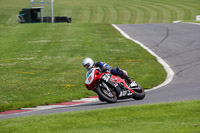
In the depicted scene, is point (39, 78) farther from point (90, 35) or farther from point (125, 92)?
point (90, 35)

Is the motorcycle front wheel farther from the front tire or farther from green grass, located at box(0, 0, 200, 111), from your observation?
green grass, located at box(0, 0, 200, 111)

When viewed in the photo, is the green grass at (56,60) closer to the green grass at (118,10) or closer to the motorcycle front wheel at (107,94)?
the motorcycle front wheel at (107,94)

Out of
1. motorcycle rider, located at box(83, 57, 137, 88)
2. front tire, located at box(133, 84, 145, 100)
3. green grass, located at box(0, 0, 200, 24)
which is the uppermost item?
motorcycle rider, located at box(83, 57, 137, 88)

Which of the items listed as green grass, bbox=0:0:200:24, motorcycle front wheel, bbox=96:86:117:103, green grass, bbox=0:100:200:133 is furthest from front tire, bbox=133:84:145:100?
green grass, bbox=0:0:200:24

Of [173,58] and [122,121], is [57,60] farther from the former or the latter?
[122,121]

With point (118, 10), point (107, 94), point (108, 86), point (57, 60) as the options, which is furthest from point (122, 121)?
point (118, 10)

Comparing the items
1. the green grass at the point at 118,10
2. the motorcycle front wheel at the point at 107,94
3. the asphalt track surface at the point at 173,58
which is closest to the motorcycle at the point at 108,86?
the motorcycle front wheel at the point at 107,94

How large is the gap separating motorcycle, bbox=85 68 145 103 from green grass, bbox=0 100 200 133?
6.14ft

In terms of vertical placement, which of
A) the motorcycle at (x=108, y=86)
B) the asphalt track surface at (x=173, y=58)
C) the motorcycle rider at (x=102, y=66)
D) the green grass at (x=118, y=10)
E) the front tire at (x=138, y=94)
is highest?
the motorcycle rider at (x=102, y=66)

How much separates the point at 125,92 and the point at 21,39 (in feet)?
78.3

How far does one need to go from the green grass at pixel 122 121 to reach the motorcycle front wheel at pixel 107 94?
70.0 inches

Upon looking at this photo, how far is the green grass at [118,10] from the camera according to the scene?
63.3m

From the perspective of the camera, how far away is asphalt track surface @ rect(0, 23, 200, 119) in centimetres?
1295

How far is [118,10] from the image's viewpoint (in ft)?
241
